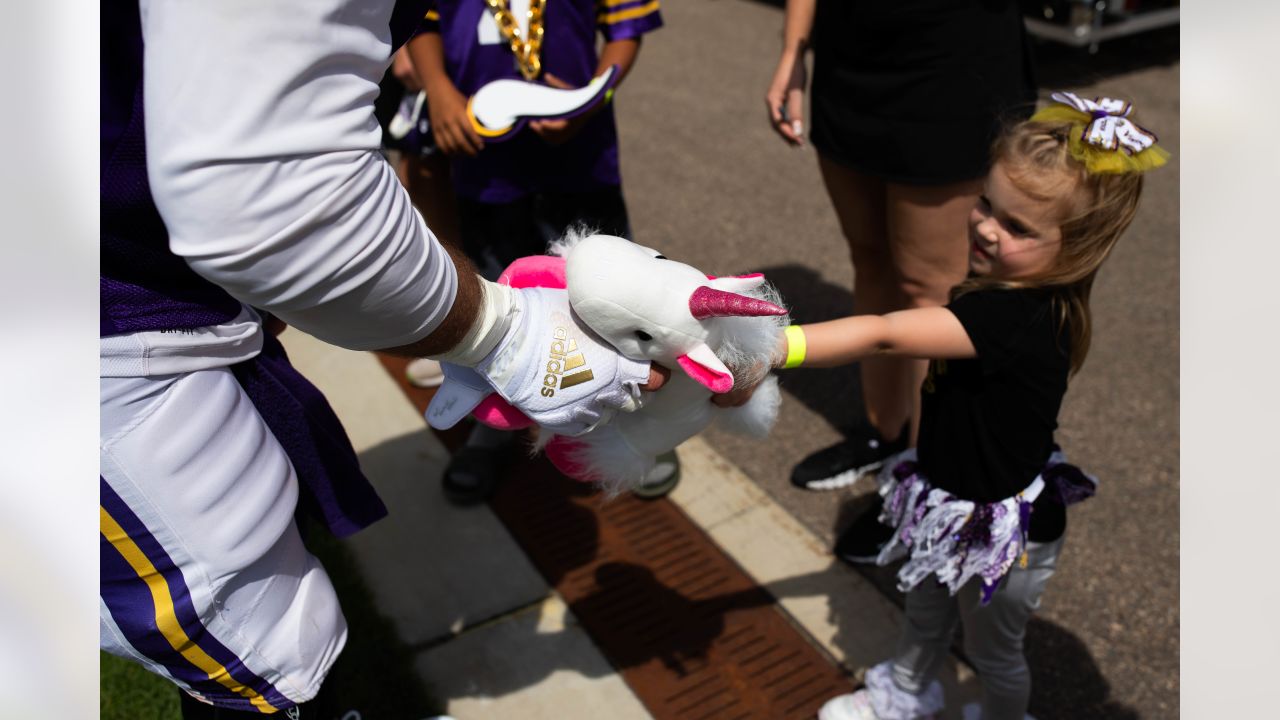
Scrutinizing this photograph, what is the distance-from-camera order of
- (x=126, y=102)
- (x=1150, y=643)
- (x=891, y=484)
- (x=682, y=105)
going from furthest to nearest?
(x=682, y=105) < (x=1150, y=643) < (x=891, y=484) < (x=126, y=102)

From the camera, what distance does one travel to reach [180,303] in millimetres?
1520

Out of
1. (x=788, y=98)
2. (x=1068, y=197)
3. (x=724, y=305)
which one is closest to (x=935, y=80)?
(x=788, y=98)

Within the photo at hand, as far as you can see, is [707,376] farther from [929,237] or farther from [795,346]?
[929,237]

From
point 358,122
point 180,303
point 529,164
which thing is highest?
point 358,122

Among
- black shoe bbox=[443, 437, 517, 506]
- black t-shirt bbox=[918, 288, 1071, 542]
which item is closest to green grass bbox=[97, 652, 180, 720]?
black shoe bbox=[443, 437, 517, 506]

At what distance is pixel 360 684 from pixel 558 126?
5.16ft

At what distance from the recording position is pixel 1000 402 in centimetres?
206

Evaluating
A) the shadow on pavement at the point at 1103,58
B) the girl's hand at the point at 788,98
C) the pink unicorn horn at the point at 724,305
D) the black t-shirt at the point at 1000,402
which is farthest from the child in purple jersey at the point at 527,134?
the shadow on pavement at the point at 1103,58

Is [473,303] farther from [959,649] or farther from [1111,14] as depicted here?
[1111,14]

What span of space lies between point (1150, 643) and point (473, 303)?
84.2 inches

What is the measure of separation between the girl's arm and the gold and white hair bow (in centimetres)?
42
